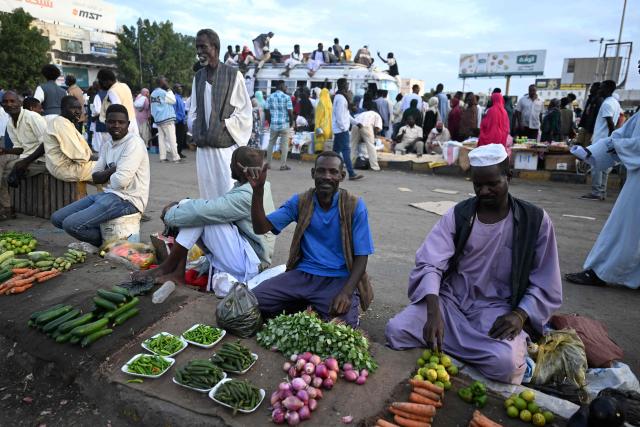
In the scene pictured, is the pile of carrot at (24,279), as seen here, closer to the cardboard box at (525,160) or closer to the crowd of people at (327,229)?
the crowd of people at (327,229)

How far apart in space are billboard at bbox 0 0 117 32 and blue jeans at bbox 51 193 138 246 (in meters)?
54.7

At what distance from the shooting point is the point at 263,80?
19.1 m

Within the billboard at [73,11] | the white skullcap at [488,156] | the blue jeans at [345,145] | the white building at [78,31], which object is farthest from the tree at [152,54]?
the white skullcap at [488,156]

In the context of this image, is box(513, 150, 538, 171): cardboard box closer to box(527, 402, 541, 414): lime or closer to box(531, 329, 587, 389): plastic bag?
box(531, 329, 587, 389): plastic bag

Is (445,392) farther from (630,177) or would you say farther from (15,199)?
(15,199)

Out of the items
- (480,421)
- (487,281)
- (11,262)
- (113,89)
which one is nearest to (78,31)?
(113,89)

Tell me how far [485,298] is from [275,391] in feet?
5.17

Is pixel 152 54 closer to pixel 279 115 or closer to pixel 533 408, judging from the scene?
pixel 279 115

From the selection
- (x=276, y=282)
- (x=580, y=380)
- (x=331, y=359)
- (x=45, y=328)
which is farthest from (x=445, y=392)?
(x=45, y=328)

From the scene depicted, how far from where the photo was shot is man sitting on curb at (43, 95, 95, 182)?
5691 mm

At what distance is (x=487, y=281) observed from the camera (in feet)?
10.2

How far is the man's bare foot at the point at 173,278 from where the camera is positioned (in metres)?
4.10

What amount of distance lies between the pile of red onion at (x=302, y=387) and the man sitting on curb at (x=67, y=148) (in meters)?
4.58

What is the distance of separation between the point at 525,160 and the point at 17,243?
34.3 feet
